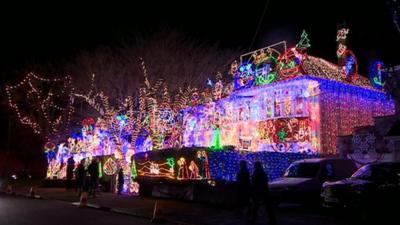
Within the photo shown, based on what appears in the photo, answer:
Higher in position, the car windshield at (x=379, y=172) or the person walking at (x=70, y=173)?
the car windshield at (x=379, y=172)

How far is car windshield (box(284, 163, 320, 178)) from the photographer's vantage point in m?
16.0

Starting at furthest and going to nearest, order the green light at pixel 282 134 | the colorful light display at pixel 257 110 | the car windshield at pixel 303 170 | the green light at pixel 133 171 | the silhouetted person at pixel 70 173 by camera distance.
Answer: the silhouetted person at pixel 70 173 → the green light at pixel 282 134 → the colorful light display at pixel 257 110 → the green light at pixel 133 171 → the car windshield at pixel 303 170

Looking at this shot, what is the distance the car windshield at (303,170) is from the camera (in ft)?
52.5

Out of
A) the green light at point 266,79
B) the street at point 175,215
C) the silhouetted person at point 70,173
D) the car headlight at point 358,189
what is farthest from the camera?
the silhouetted person at point 70,173

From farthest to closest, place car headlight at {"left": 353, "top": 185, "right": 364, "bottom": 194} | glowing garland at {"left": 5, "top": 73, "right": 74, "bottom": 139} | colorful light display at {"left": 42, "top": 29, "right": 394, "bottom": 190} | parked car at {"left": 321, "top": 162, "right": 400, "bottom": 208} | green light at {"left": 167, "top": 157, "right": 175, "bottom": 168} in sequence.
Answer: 1. glowing garland at {"left": 5, "top": 73, "right": 74, "bottom": 139}
2. colorful light display at {"left": 42, "top": 29, "right": 394, "bottom": 190}
3. green light at {"left": 167, "top": 157, "right": 175, "bottom": 168}
4. car headlight at {"left": 353, "top": 185, "right": 364, "bottom": 194}
5. parked car at {"left": 321, "top": 162, "right": 400, "bottom": 208}

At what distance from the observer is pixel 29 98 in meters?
37.2

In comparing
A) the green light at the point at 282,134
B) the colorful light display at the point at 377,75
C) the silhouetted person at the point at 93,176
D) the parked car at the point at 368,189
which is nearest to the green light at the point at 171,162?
the silhouetted person at the point at 93,176

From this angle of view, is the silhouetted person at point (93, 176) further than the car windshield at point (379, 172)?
Yes

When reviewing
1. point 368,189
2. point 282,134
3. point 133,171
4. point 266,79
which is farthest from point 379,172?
point 133,171

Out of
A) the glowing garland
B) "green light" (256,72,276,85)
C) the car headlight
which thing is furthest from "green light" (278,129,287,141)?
the glowing garland

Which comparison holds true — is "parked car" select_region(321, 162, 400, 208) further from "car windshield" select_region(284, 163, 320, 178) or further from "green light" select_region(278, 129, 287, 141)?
"green light" select_region(278, 129, 287, 141)

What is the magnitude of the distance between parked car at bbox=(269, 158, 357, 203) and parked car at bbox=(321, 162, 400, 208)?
152cm

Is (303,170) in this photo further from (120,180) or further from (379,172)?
(120,180)

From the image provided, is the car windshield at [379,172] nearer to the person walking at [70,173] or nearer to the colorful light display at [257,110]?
the colorful light display at [257,110]
